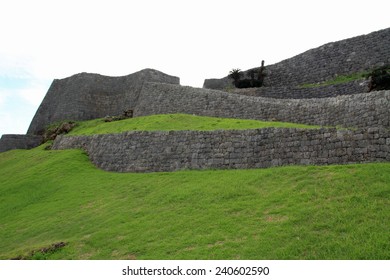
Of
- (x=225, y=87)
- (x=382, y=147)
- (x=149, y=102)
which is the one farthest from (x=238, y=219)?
(x=225, y=87)

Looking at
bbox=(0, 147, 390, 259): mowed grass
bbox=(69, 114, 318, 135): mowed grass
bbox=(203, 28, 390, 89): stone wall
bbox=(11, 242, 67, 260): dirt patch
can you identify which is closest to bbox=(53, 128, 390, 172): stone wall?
bbox=(0, 147, 390, 259): mowed grass

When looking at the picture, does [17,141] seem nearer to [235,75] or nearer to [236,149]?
[235,75]

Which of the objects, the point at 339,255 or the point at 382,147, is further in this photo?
the point at 382,147

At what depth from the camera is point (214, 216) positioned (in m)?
10.2

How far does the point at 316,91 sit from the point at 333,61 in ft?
18.9

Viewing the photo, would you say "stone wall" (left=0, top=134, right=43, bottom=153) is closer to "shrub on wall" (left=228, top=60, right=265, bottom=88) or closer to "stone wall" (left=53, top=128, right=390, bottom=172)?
"stone wall" (left=53, top=128, right=390, bottom=172)

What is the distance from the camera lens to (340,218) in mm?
8391

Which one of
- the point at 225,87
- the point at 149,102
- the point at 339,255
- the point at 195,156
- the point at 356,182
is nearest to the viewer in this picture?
the point at 339,255

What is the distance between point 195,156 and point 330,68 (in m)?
18.5

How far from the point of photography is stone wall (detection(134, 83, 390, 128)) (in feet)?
55.2

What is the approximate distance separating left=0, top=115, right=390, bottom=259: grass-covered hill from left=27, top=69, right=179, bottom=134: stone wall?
21095 mm

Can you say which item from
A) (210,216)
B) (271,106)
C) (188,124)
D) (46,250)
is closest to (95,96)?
(188,124)

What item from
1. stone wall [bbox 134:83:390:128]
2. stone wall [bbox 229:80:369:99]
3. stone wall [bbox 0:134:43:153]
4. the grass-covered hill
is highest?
stone wall [bbox 229:80:369:99]

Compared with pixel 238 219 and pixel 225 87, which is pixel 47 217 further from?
pixel 225 87
